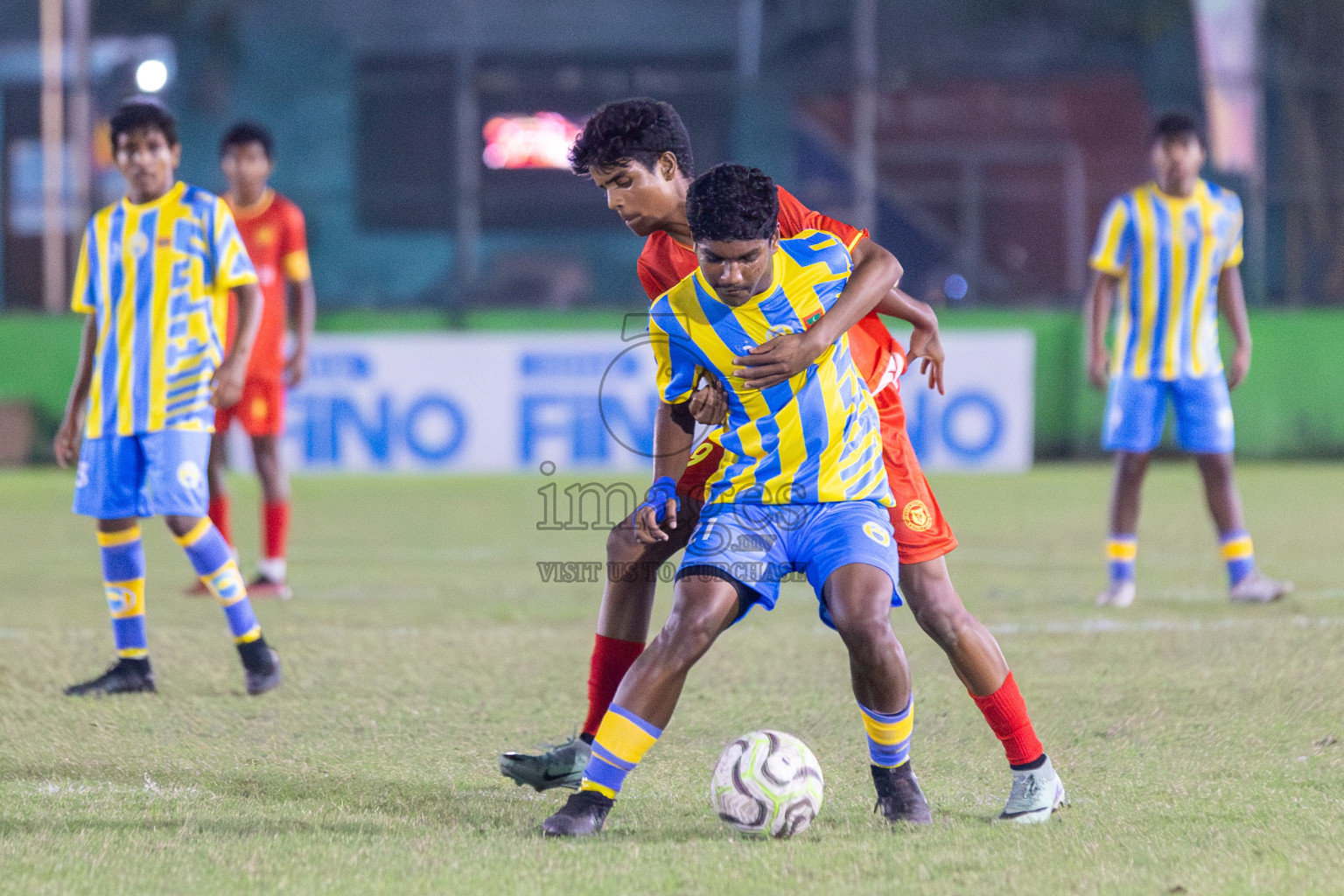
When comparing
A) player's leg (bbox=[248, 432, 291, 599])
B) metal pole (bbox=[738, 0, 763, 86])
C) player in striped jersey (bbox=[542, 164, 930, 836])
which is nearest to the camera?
player in striped jersey (bbox=[542, 164, 930, 836])

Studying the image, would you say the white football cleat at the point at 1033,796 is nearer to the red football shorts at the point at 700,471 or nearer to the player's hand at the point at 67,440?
the red football shorts at the point at 700,471

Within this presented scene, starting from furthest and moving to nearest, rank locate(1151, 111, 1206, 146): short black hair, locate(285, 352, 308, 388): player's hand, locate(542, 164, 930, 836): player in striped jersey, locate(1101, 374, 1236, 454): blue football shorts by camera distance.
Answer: locate(285, 352, 308, 388): player's hand < locate(1101, 374, 1236, 454): blue football shorts < locate(1151, 111, 1206, 146): short black hair < locate(542, 164, 930, 836): player in striped jersey

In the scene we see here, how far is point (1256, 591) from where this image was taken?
22.7 feet

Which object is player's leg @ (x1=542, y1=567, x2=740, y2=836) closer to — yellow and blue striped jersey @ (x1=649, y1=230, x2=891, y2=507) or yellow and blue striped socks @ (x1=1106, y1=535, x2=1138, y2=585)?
yellow and blue striped jersey @ (x1=649, y1=230, x2=891, y2=507)

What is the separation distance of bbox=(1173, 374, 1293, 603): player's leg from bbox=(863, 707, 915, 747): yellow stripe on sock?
12.1 feet

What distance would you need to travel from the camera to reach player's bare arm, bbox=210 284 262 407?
5.15 meters

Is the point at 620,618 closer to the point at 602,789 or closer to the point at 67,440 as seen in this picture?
the point at 602,789

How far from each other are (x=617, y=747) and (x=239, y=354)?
7.55ft

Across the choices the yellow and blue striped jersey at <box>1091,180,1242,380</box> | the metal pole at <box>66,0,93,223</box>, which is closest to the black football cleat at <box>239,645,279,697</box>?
the yellow and blue striped jersey at <box>1091,180,1242,380</box>

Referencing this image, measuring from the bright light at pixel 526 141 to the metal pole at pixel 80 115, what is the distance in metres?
4.05

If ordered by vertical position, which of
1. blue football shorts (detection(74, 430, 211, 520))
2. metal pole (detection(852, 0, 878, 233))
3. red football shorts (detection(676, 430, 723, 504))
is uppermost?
metal pole (detection(852, 0, 878, 233))

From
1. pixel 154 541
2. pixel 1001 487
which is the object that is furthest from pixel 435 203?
pixel 154 541

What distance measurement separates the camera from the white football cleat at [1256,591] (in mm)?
6902

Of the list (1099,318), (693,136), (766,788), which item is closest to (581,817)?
(766,788)
